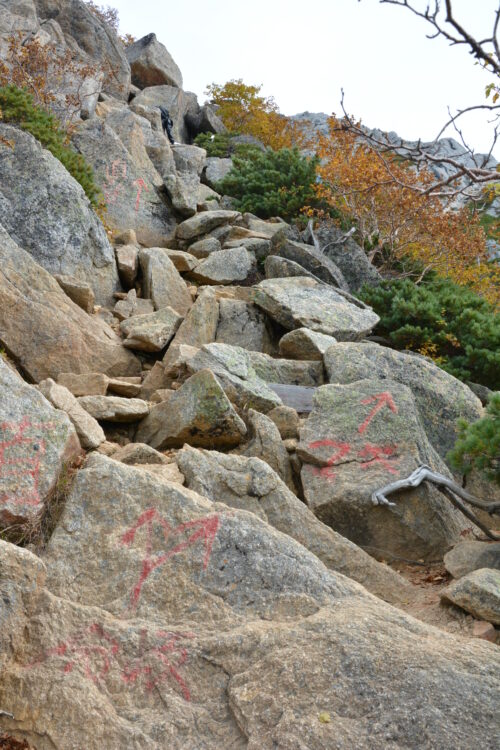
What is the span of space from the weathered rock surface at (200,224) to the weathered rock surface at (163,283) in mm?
3794

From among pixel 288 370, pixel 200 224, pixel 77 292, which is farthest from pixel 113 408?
pixel 200 224

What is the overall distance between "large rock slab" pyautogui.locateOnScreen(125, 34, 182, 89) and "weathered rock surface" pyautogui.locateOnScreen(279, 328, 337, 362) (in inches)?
1113

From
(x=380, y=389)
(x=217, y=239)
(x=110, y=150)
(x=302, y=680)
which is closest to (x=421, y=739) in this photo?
(x=302, y=680)

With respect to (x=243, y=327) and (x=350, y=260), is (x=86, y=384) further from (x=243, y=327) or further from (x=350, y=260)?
(x=350, y=260)

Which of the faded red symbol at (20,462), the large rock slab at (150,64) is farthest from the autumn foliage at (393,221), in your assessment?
the large rock slab at (150,64)

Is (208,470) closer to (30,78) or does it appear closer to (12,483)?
(12,483)

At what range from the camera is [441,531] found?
27.1 ft

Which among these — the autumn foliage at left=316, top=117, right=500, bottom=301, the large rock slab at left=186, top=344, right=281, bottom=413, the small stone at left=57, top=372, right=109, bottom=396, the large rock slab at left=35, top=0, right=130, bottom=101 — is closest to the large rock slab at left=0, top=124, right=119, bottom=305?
the small stone at left=57, top=372, right=109, bottom=396

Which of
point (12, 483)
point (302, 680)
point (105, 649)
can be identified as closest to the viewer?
point (302, 680)

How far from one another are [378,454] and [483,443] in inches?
53.1

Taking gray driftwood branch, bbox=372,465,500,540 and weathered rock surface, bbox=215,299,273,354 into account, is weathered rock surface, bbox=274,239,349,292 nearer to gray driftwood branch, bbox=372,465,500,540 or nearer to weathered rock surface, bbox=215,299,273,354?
weathered rock surface, bbox=215,299,273,354

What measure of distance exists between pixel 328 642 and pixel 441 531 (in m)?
4.19

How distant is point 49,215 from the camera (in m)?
12.4

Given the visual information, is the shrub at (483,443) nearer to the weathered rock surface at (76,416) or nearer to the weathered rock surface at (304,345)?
the weathered rock surface at (304,345)
